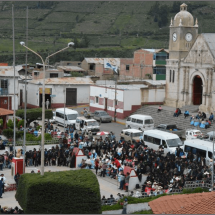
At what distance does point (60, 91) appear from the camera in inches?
2307

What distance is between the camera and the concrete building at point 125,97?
5041cm

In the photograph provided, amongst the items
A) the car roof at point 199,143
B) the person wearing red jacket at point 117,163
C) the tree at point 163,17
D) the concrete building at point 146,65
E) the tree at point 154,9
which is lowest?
the person wearing red jacket at point 117,163

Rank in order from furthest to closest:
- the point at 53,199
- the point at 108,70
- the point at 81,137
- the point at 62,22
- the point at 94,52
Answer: the point at 62,22, the point at 94,52, the point at 108,70, the point at 81,137, the point at 53,199

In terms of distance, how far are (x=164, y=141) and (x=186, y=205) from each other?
15975mm

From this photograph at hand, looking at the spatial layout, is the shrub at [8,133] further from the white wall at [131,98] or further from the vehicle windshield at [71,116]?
the white wall at [131,98]

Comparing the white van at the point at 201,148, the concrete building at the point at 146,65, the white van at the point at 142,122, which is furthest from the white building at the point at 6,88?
the concrete building at the point at 146,65

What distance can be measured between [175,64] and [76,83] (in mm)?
12957

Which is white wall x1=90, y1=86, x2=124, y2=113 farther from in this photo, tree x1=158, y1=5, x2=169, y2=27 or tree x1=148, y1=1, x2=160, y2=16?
tree x1=148, y1=1, x2=160, y2=16

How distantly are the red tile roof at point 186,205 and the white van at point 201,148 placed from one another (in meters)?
11.5

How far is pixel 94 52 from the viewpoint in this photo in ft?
342

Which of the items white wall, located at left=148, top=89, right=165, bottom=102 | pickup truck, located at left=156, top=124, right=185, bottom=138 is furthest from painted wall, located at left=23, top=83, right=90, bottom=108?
pickup truck, located at left=156, top=124, right=185, bottom=138

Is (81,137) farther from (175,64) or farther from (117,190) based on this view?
(175,64)

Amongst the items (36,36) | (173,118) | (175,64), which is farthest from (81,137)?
(36,36)

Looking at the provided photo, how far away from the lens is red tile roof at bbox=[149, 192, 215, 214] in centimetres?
1892
